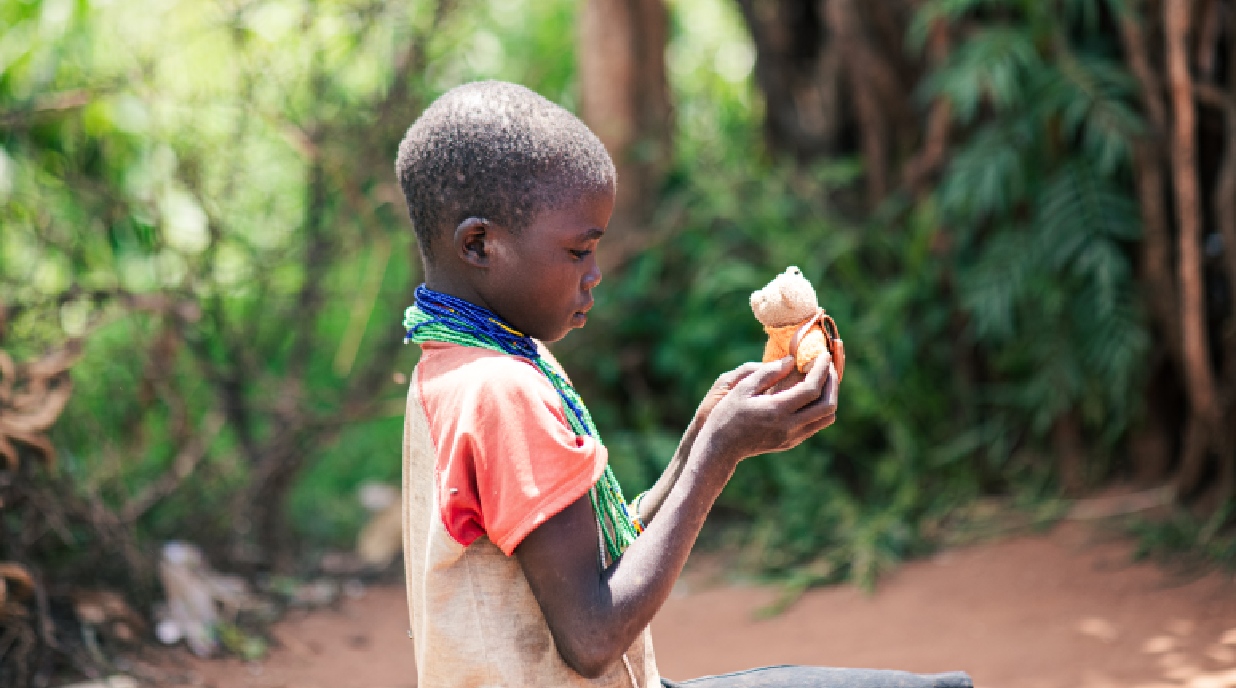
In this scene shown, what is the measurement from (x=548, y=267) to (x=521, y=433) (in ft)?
0.79

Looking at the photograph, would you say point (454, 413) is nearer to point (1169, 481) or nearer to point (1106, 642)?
point (1106, 642)

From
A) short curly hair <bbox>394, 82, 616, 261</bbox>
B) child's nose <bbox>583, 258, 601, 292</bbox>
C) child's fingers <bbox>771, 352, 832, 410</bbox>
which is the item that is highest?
short curly hair <bbox>394, 82, 616, 261</bbox>

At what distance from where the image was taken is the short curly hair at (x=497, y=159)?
1.35m

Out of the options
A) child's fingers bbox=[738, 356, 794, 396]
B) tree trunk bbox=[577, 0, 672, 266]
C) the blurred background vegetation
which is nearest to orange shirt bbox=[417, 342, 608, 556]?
child's fingers bbox=[738, 356, 794, 396]

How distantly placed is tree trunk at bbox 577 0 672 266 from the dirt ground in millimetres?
2424

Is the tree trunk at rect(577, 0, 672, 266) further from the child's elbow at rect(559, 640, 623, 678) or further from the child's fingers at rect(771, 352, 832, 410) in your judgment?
the child's elbow at rect(559, 640, 623, 678)

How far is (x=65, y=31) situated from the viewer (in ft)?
13.5

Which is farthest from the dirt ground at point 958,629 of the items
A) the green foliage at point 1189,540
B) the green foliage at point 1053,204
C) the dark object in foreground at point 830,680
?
the dark object in foreground at point 830,680

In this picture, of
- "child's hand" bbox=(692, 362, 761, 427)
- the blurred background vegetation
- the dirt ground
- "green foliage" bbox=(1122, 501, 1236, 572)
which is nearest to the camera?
"child's hand" bbox=(692, 362, 761, 427)

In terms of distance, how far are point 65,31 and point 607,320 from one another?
109 inches

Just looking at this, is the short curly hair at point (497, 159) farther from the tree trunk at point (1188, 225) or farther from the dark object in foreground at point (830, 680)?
the tree trunk at point (1188, 225)

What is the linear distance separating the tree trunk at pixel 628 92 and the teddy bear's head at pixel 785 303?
4.33m

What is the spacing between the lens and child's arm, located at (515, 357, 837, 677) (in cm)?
127

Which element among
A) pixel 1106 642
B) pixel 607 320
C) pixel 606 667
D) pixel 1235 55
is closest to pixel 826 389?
pixel 606 667
